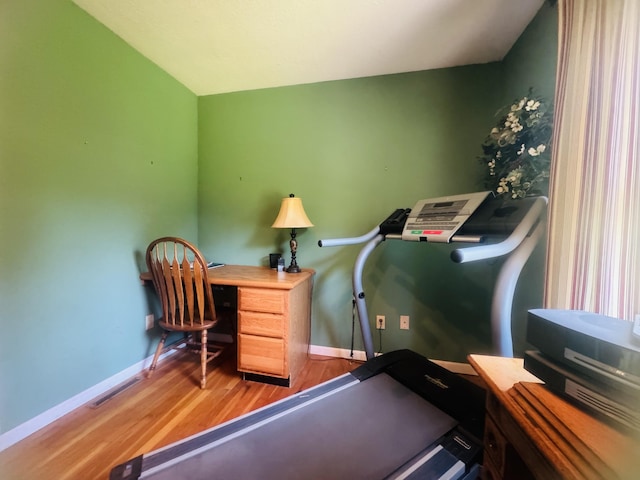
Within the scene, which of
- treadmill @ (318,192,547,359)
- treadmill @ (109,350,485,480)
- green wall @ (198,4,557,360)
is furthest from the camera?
green wall @ (198,4,557,360)

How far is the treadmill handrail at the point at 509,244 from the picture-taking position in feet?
3.11

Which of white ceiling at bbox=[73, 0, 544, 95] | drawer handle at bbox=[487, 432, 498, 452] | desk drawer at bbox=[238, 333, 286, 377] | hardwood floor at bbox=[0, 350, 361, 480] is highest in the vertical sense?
white ceiling at bbox=[73, 0, 544, 95]

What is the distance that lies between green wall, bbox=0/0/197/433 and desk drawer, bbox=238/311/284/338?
0.87 metres

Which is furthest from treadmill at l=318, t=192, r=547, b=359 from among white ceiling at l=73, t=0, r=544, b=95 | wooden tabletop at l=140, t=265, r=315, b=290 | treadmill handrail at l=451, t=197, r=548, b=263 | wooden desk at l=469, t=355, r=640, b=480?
white ceiling at l=73, t=0, r=544, b=95

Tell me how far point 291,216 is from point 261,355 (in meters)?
1.02

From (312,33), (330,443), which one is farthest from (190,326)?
(312,33)

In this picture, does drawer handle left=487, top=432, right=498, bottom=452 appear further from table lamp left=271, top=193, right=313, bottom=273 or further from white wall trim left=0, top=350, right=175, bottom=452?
white wall trim left=0, top=350, right=175, bottom=452

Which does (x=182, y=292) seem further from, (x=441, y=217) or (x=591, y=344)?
(x=591, y=344)

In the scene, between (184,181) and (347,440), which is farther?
(184,181)

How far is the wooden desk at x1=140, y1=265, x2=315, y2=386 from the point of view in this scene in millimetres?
1718

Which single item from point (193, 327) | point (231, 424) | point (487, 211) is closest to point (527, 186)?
point (487, 211)

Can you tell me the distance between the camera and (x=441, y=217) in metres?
1.36

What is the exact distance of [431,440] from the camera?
104 centimetres

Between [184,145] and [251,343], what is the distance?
185 centimetres
